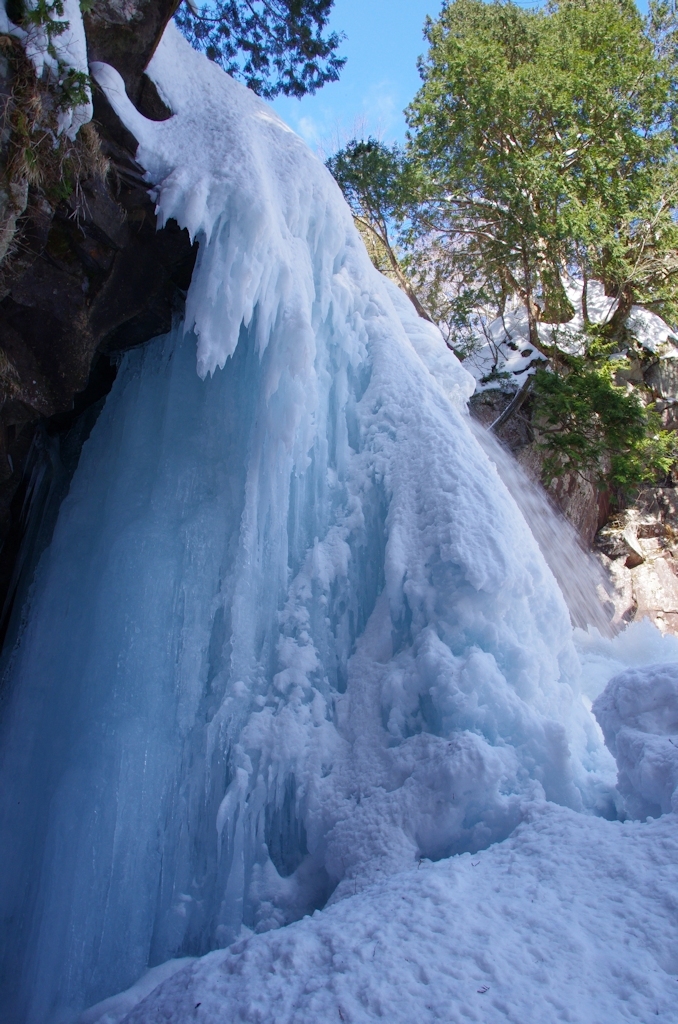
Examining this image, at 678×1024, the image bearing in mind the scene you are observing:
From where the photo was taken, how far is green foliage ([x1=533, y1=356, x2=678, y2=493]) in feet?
28.5

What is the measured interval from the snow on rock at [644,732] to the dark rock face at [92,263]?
335cm

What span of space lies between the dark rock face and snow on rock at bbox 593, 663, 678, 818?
335 cm

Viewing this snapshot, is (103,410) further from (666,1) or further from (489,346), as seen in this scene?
(666,1)

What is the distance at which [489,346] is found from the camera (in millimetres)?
10578

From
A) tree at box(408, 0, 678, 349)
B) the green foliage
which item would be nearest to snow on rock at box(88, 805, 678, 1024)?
the green foliage

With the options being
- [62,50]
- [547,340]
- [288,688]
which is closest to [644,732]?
[288,688]

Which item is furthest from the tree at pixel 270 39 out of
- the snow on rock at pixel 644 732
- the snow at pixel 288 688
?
the snow on rock at pixel 644 732

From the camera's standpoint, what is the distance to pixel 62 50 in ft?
9.62

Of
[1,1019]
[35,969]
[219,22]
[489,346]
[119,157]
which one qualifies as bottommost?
[1,1019]

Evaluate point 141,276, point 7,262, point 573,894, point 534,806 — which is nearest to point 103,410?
point 141,276

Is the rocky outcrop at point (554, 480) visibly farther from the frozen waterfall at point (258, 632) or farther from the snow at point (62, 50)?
the snow at point (62, 50)

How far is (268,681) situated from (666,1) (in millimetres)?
13941

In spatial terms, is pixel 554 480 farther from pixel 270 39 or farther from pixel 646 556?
pixel 270 39

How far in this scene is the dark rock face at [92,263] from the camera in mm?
3420
